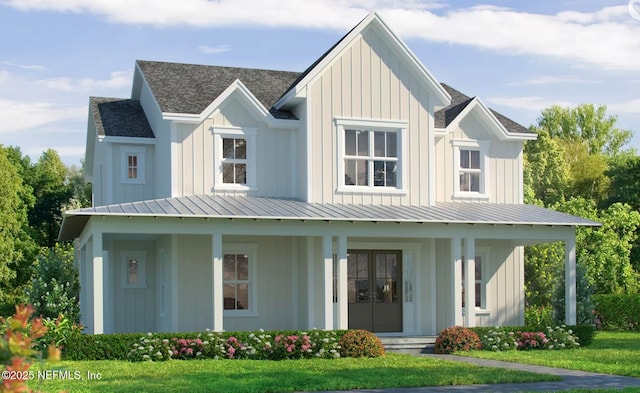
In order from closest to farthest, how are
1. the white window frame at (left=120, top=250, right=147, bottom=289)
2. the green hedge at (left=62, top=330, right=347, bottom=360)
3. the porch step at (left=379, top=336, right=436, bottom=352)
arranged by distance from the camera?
the green hedge at (left=62, top=330, right=347, bottom=360), the porch step at (left=379, top=336, right=436, bottom=352), the white window frame at (left=120, top=250, right=147, bottom=289)

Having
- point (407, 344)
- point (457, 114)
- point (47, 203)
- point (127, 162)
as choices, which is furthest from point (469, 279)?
→ point (47, 203)

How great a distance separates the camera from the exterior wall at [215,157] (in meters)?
24.3

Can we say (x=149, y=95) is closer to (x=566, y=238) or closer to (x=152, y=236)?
(x=152, y=236)

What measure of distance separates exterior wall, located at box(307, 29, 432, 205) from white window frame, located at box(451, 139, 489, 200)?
209 cm

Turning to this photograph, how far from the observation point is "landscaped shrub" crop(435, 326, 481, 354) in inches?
880

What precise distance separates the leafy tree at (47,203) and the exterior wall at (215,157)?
33.0 meters

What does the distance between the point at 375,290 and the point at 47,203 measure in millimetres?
36400

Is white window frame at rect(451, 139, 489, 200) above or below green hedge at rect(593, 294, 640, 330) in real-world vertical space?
above

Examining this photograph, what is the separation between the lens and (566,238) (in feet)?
81.6

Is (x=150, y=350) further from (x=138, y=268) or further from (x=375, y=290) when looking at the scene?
(x=375, y=290)

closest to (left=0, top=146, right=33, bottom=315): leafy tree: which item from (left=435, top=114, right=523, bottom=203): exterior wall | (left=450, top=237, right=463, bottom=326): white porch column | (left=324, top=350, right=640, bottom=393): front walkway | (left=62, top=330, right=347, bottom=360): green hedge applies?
(left=435, top=114, right=523, bottom=203): exterior wall

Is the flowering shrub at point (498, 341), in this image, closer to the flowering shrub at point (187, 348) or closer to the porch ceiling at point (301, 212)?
the porch ceiling at point (301, 212)

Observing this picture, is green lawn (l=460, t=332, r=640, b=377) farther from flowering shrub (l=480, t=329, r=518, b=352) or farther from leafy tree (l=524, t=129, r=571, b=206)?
leafy tree (l=524, t=129, r=571, b=206)

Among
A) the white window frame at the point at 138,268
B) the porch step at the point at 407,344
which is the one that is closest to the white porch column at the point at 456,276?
the porch step at the point at 407,344
